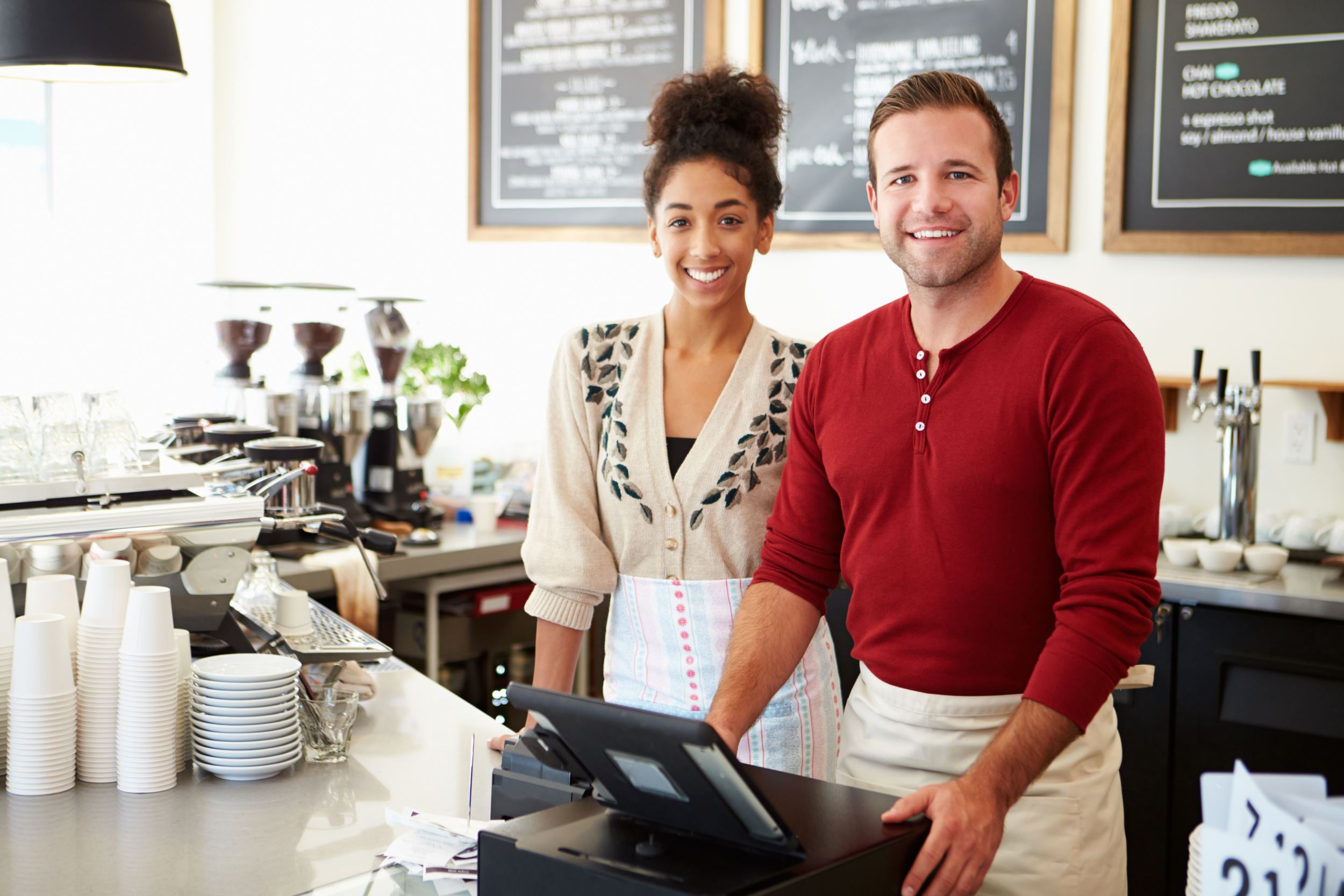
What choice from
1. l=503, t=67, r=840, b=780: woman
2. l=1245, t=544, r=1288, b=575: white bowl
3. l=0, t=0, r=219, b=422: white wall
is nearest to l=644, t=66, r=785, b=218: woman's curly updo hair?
l=503, t=67, r=840, b=780: woman

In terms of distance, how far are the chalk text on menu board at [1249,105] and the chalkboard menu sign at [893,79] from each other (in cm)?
24

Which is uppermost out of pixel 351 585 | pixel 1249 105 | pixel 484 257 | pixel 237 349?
pixel 1249 105

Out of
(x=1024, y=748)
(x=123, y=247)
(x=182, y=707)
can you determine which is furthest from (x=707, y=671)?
(x=123, y=247)

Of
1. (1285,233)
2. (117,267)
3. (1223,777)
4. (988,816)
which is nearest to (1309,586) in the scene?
(1285,233)

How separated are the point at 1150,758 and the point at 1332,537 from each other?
64 centimetres

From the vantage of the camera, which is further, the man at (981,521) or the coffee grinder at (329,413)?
the coffee grinder at (329,413)

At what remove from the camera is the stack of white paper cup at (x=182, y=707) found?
5.62 feet

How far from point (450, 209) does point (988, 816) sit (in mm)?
3395

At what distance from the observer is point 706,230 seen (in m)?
1.83

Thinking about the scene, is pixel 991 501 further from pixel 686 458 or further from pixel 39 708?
pixel 39 708

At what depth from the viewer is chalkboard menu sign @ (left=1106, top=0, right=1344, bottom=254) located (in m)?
2.81

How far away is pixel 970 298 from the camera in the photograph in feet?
5.03

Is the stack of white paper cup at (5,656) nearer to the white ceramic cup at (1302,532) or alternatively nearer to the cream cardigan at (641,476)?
the cream cardigan at (641,476)

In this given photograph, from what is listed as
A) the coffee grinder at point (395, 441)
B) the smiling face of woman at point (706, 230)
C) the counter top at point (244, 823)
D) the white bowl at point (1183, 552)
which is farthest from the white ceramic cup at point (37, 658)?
the white bowl at point (1183, 552)
